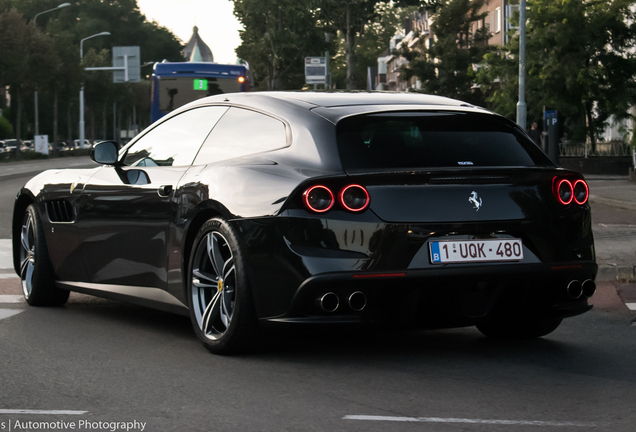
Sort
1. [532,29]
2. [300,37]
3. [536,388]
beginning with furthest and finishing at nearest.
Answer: [300,37] < [532,29] < [536,388]

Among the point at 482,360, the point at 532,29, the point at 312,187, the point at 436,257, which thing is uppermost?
the point at 532,29

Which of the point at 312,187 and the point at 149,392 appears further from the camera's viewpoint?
the point at 312,187

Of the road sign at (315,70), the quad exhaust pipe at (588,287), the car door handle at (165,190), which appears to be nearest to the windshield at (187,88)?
the road sign at (315,70)

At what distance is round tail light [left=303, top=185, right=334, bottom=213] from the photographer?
5.06 meters

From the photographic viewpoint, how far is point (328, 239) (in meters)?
5.05

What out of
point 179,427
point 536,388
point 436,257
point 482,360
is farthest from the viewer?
point 482,360

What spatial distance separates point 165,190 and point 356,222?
150cm

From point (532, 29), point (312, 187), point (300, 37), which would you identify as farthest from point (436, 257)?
point (300, 37)

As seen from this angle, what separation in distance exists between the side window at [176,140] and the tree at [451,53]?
46.4 meters

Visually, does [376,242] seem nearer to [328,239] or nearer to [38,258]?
[328,239]

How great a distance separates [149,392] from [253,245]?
965mm

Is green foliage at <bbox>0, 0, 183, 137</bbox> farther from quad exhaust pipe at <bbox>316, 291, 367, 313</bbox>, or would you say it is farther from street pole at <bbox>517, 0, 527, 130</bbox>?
quad exhaust pipe at <bbox>316, 291, 367, 313</bbox>

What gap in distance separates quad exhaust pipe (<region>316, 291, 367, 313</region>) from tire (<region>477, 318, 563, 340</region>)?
131 cm

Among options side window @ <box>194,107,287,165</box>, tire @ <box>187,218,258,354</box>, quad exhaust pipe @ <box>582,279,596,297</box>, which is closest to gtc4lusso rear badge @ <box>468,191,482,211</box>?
quad exhaust pipe @ <box>582,279,596,297</box>
